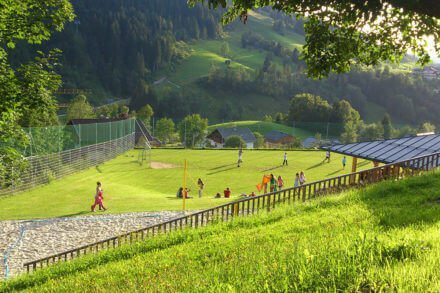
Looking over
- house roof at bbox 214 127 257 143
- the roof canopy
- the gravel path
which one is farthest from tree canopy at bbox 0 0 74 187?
house roof at bbox 214 127 257 143

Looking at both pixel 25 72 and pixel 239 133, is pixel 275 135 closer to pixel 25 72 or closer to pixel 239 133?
pixel 239 133

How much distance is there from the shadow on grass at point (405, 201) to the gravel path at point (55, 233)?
11.7 metres

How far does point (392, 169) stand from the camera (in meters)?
15.5

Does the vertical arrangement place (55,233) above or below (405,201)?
below

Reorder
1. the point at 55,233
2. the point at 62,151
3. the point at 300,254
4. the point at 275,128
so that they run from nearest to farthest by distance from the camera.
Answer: the point at 300,254 < the point at 55,233 < the point at 62,151 < the point at 275,128

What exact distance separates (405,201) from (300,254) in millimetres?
5800

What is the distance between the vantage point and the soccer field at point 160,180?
2447 cm

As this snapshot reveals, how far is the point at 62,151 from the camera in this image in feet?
117

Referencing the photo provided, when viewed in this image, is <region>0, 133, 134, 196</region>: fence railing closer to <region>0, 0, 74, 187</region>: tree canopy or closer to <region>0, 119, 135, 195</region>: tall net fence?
<region>0, 119, 135, 195</region>: tall net fence

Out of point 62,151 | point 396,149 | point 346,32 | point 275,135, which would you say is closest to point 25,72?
point 346,32

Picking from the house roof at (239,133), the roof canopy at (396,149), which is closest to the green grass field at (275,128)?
the house roof at (239,133)

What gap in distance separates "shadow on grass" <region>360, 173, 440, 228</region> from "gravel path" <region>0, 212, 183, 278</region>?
461 inches

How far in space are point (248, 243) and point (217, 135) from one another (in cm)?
10375

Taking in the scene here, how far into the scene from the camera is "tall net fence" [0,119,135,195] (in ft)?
97.2
